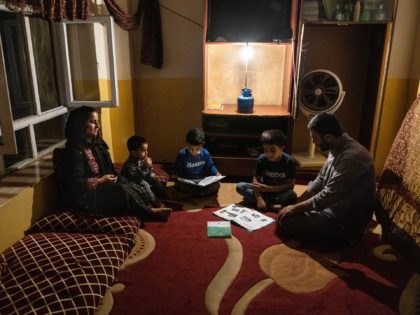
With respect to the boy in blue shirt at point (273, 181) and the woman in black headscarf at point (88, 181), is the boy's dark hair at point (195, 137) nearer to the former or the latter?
the boy in blue shirt at point (273, 181)

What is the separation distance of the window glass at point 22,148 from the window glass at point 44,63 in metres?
0.32

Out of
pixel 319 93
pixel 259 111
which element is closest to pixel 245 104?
pixel 259 111

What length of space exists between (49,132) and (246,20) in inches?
86.7

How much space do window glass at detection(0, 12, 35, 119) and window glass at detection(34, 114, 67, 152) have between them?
25 centimetres

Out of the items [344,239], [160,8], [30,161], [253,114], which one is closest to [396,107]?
[253,114]

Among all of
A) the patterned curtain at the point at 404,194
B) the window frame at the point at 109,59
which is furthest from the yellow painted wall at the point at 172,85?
the patterned curtain at the point at 404,194

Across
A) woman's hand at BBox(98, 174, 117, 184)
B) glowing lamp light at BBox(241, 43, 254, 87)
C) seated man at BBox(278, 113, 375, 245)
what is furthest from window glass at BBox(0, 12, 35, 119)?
glowing lamp light at BBox(241, 43, 254, 87)

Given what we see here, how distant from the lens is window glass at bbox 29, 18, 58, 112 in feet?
8.84

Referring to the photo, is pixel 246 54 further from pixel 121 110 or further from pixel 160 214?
pixel 160 214

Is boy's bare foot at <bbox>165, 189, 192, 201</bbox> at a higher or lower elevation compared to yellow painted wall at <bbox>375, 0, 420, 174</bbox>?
lower

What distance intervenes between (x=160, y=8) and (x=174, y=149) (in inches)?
63.3

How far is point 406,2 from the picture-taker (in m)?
3.41

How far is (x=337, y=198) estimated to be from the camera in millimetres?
2205

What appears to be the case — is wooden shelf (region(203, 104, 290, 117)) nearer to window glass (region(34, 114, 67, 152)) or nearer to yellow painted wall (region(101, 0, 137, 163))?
yellow painted wall (region(101, 0, 137, 163))
